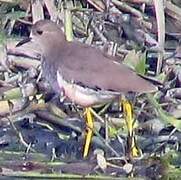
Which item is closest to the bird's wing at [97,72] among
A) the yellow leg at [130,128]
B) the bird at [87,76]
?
the bird at [87,76]

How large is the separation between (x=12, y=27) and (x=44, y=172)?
189 cm

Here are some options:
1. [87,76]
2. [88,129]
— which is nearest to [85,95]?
[87,76]

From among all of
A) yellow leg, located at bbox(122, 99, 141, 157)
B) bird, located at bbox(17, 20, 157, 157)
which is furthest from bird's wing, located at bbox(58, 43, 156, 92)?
yellow leg, located at bbox(122, 99, 141, 157)

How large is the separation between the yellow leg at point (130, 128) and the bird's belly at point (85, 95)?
10.0 inches

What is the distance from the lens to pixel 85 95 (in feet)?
20.1

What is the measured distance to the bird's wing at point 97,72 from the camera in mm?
6070

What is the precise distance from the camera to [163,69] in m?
7.31

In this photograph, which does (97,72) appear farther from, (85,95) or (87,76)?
(85,95)

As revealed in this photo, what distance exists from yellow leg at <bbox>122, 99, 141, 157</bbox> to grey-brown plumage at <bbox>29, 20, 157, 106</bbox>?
9.0 inches

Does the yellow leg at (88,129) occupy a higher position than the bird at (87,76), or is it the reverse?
the bird at (87,76)

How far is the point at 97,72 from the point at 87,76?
60 millimetres

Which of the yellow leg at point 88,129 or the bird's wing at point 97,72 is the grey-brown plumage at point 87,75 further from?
the yellow leg at point 88,129

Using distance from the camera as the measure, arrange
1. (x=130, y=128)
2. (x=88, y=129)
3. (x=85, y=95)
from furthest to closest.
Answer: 1. (x=88, y=129)
2. (x=130, y=128)
3. (x=85, y=95)

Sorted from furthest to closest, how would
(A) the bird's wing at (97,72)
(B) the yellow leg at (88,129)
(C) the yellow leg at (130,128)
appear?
(B) the yellow leg at (88,129)
(C) the yellow leg at (130,128)
(A) the bird's wing at (97,72)
